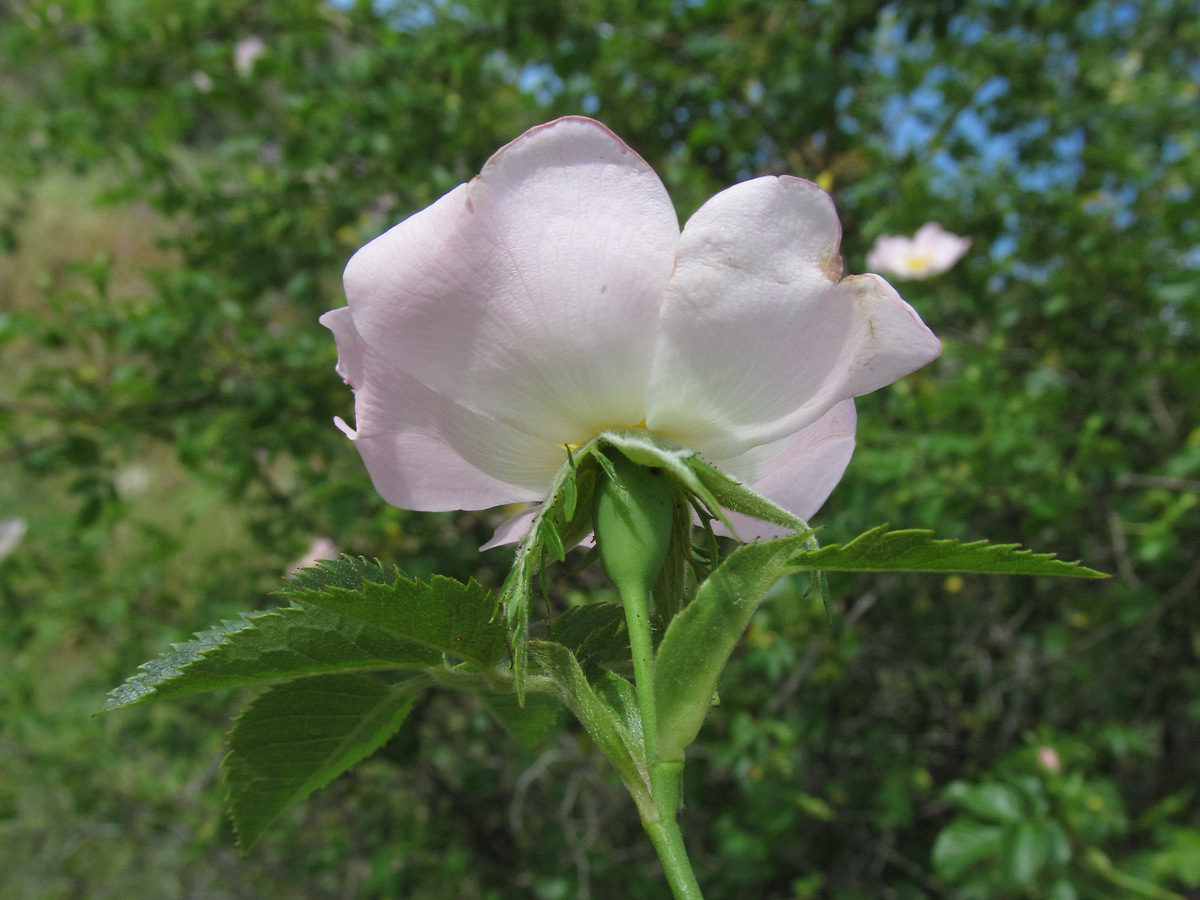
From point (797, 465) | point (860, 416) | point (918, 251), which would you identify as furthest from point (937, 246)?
point (797, 465)

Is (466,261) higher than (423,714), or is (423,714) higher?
(466,261)

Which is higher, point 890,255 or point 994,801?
point 890,255

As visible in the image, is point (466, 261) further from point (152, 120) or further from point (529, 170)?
point (152, 120)

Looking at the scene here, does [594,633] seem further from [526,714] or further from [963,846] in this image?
[963,846]

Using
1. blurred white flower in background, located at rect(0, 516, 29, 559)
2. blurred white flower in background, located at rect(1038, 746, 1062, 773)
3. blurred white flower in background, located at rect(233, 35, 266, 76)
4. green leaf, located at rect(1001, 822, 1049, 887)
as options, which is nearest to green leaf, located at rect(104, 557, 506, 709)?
green leaf, located at rect(1001, 822, 1049, 887)

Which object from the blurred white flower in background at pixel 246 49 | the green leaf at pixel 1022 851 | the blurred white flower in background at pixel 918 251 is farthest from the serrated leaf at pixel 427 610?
the blurred white flower in background at pixel 246 49

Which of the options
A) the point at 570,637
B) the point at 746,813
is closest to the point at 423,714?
the point at 746,813
